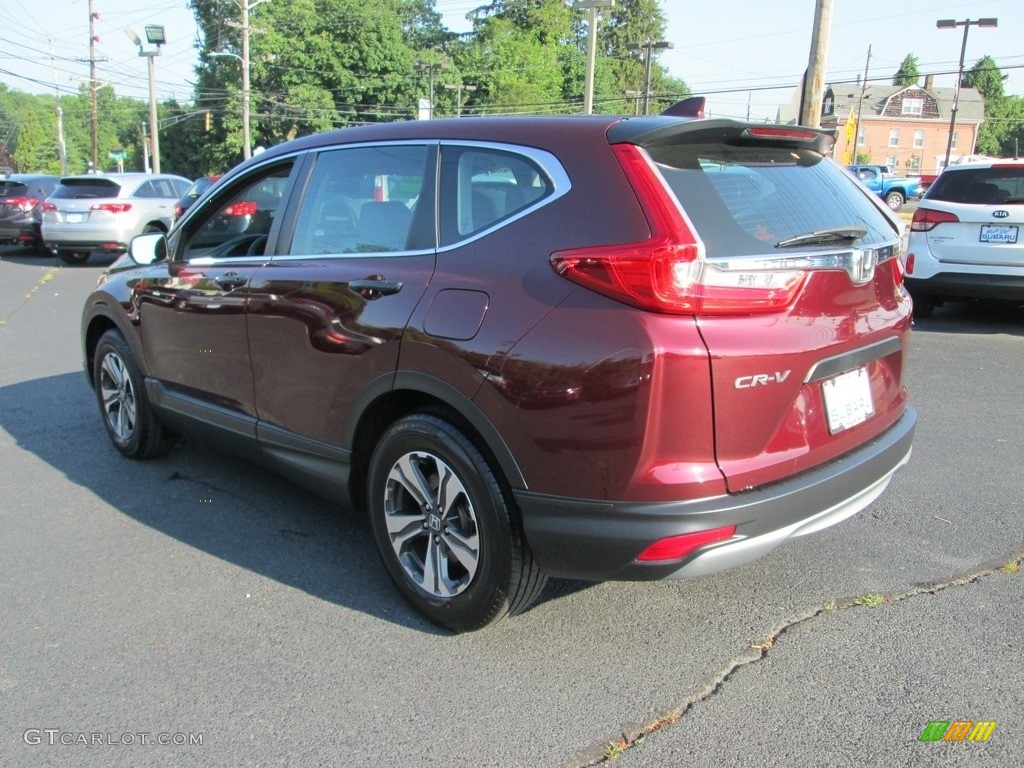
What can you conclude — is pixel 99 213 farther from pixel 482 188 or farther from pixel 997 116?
pixel 997 116

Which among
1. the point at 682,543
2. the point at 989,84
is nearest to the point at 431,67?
the point at 682,543

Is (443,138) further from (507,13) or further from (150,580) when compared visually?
(507,13)

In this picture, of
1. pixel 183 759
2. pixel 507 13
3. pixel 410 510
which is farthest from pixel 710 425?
pixel 507 13

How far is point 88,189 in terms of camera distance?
15352 millimetres

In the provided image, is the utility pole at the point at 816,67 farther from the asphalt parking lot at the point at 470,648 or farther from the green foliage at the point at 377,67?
the green foliage at the point at 377,67

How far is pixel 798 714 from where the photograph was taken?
2.58 metres

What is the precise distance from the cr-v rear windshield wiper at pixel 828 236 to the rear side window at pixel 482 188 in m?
0.77

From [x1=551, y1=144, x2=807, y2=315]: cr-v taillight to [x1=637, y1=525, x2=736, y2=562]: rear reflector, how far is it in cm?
64

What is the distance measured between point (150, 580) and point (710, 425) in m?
2.40

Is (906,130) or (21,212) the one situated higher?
(906,130)

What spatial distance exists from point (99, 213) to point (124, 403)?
11.8 m

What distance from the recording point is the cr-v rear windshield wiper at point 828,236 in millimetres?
2682

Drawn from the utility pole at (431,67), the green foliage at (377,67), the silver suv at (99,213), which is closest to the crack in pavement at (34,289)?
the silver suv at (99,213)

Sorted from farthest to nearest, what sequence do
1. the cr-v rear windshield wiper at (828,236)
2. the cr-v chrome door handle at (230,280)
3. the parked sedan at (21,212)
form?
the parked sedan at (21,212), the cr-v chrome door handle at (230,280), the cr-v rear windshield wiper at (828,236)
